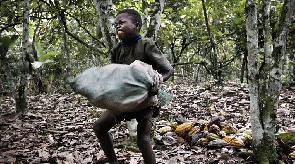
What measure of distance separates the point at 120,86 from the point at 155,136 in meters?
2.02

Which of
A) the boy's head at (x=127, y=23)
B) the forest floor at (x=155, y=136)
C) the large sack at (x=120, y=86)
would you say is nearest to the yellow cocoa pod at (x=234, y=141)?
the forest floor at (x=155, y=136)

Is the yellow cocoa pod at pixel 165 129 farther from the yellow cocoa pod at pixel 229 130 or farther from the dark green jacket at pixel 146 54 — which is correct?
the dark green jacket at pixel 146 54

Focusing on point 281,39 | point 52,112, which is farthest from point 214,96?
point 281,39

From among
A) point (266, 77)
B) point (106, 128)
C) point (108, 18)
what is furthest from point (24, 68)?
point (266, 77)

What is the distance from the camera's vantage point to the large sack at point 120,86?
2.13 metres

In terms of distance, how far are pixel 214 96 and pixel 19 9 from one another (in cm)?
474

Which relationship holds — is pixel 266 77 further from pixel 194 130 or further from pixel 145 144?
pixel 194 130

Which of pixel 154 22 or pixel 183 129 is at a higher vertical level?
pixel 154 22

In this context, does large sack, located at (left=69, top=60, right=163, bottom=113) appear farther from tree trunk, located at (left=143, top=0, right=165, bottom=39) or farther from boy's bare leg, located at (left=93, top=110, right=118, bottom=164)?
tree trunk, located at (left=143, top=0, right=165, bottom=39)

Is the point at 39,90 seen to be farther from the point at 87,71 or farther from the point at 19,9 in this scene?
the point at 87,71

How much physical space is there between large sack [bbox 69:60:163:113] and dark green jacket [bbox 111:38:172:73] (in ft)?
1.24

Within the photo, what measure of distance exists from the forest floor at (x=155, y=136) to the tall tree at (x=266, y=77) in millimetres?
291

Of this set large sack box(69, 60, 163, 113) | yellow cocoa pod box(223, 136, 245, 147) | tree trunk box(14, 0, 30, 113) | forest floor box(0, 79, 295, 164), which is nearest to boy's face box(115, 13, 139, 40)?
large sack box(69, 60, 163, 113)

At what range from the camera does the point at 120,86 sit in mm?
2133
